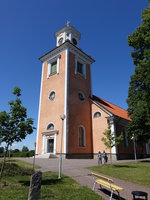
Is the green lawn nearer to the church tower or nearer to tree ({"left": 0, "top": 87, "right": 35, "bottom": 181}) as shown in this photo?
tree ({"left": 0, "top": 87, "right": 35, "bottom": 181})

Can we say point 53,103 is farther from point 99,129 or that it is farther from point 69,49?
point 69,49

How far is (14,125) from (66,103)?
1642 centimetres

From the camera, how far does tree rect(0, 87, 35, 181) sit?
870 cm

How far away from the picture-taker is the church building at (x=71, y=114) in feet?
80.6

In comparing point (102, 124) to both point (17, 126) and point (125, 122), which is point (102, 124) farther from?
point (17, 126)

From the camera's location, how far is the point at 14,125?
8.95m

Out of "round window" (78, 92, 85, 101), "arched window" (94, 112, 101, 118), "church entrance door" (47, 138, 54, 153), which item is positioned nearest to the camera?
"church entrance door" (47, 138, 54, 153)

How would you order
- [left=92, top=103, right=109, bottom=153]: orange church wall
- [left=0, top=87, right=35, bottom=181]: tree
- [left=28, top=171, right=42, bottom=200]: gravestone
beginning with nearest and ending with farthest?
[left=28, top=171, right=42, bottom=200]: gravestone
[left=0, top=87, right=35, bottom=181]: tree
[left=92, top=103, right=109, bottom=153]: orange church wall

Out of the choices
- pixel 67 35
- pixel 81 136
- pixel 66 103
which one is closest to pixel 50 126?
pixel 66 103

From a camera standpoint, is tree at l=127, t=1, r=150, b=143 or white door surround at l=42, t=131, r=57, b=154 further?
white door surround at l=42, t=131, r=57, b=154

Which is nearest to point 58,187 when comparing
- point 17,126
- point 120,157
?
point 17,126

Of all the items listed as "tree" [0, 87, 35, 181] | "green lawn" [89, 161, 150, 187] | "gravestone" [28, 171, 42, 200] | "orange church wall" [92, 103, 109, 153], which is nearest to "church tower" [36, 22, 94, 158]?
"orange church wall" [92, 103, 109, 153]

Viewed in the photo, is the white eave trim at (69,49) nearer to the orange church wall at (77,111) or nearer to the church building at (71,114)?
the church building at (71,114)

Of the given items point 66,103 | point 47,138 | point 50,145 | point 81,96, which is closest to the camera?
point 66,103
